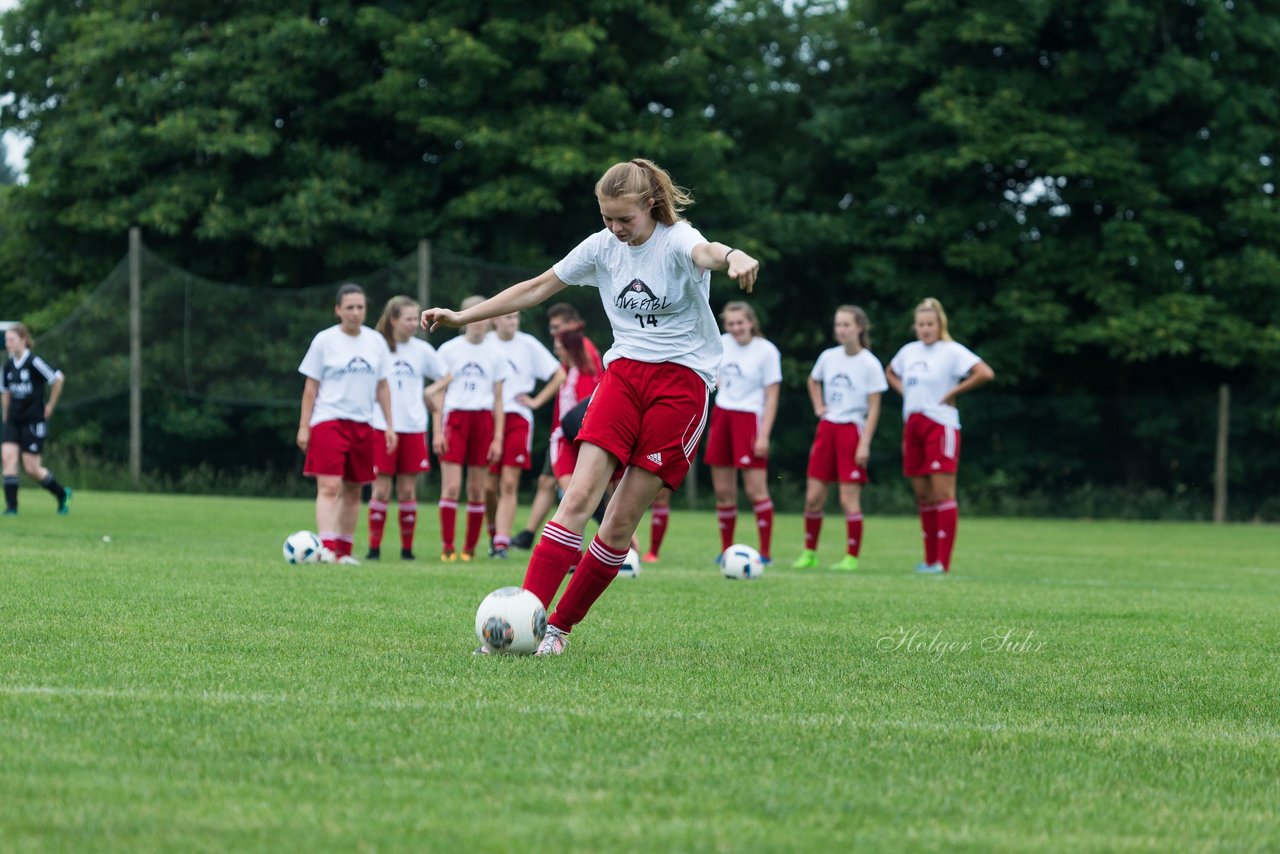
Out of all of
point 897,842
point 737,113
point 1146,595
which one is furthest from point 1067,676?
point 737,113

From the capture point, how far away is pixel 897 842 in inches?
128

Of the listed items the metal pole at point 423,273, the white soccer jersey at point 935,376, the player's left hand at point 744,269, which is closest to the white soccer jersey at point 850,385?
the white soccer jersey at point 935,376

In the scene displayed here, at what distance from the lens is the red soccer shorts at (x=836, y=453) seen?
13.0 metres

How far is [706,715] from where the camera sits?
465 centimetres

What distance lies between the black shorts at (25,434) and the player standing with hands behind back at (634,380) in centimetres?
1213

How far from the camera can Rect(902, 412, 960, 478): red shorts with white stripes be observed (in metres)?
12.4

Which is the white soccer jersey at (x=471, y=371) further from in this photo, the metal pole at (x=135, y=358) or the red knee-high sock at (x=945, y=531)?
Answer: the metal pole at (x=135, y=358)

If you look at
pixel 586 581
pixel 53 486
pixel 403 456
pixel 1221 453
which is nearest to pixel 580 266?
pixel 586 581

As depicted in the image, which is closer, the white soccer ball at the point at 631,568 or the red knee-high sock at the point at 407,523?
the white soccer ball at the point at 631,568

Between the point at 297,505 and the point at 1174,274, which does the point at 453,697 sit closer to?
the point at 297,505

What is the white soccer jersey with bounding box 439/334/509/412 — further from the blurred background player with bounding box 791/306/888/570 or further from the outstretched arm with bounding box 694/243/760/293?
the outstretched arm with bounding box 694/243/760/293

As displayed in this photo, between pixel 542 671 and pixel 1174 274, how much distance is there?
2491 cm

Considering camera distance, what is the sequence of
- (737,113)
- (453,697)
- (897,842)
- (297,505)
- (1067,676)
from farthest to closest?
(737,113), (297,505), (1067,676), (453,697), (897,842)

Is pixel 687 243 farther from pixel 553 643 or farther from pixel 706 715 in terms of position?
pixel 706 715
